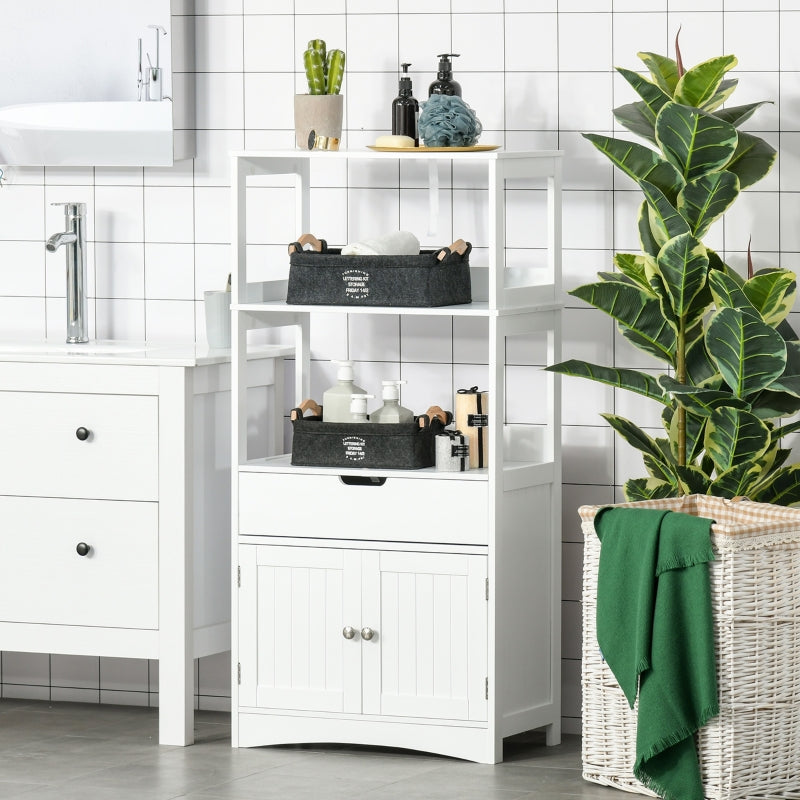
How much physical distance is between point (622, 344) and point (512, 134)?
56 centimetres

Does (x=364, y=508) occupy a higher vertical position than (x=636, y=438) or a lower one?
lower

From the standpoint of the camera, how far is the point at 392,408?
3.45m

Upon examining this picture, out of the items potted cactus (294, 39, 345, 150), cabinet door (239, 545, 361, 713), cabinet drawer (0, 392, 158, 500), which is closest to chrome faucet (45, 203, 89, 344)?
cabinet drawer (0, 392, 158, 500)

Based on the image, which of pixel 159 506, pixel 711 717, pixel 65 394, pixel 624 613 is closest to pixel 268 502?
pixel 159 506

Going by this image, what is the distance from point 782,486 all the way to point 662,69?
0.91 m

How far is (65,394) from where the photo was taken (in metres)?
3.52

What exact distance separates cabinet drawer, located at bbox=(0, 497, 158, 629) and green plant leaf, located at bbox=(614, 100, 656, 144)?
1321 mm

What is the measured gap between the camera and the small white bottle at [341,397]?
351 centimetres

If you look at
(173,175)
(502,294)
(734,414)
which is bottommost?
(734,414)

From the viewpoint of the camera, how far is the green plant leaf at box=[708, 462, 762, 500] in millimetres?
3191

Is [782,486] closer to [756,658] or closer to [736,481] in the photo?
[736,481]

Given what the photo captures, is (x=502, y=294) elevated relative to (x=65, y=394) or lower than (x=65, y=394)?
elevated

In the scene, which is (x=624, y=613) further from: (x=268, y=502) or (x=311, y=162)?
(x=311, y=162)

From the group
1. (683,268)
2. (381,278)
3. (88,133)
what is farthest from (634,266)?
(88,133)
